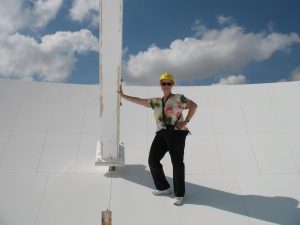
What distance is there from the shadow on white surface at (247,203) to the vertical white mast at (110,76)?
357 millimetres

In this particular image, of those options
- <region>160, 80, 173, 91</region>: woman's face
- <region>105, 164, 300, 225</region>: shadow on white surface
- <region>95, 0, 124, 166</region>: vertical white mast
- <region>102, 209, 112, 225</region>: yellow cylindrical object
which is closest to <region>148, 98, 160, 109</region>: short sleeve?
<region>160, 80, 173, 91</region>: woman's face

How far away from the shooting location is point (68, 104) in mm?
5348

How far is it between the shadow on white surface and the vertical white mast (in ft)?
1.17

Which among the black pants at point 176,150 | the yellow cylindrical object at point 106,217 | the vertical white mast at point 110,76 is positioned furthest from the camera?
the black pants at point 176,150

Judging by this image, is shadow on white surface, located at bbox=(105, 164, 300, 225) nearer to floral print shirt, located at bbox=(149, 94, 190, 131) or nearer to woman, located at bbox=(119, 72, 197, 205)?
woman, located at bbox=(119, 72, 197, 205)

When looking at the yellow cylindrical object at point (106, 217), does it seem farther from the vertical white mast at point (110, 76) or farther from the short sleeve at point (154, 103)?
the vertical white mast at point (110, 76)

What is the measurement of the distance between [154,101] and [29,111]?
2245 mm

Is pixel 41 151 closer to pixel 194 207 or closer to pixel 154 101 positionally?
pixel 154 101

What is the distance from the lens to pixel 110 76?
3.65 meters

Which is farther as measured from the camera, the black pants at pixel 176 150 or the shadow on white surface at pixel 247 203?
the black pants at pixel 176 150

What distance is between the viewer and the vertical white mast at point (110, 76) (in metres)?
3.36

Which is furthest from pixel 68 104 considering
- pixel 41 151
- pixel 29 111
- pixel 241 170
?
pixel 241 170

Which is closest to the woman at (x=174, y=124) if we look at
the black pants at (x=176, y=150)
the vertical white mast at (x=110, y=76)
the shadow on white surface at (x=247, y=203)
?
the black pants at (x=176, y=150)

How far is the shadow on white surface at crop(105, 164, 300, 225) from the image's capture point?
337 centimetres
